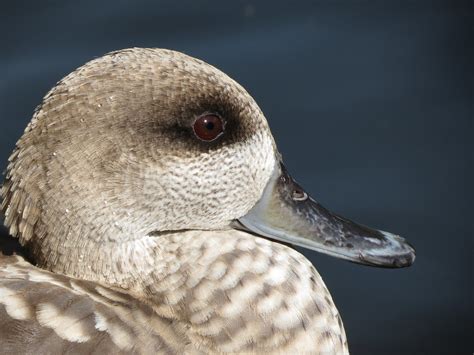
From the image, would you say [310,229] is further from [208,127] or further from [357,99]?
[357,99]

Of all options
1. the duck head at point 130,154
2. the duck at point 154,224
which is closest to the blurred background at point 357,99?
the duck at point 154,224

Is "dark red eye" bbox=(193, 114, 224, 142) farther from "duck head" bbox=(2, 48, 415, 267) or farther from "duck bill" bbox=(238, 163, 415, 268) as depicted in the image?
"duck bill" bbox=(238, 163, 415, 268)

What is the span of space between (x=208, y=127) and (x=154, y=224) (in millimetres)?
289

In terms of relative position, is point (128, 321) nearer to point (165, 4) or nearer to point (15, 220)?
point (15, 220)

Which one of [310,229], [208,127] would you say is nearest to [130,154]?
[208,127]

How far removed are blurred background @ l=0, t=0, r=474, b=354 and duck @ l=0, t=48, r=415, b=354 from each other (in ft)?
2.84

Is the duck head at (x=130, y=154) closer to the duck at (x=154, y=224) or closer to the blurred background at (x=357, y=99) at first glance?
the duck at (x=154, y=224)

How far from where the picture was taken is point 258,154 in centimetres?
284

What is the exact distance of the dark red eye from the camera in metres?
2.69

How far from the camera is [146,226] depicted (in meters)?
2.81

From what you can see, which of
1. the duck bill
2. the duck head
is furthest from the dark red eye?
the duck bill

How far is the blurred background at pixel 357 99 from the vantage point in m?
3.79

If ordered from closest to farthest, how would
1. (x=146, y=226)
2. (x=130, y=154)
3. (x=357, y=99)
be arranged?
(x=130, y=154), (x=146, y=226), (x=357, y=99)

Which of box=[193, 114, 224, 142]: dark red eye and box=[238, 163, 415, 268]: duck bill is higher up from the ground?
box=[193, 114, 224, 142]: dark red eye
